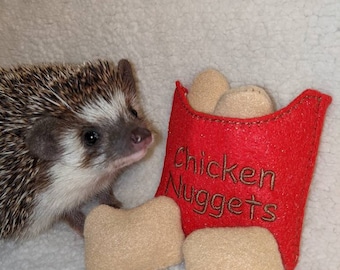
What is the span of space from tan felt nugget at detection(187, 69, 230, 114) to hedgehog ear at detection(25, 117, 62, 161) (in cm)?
48

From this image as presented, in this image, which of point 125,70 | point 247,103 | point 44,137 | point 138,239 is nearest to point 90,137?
point 44,137

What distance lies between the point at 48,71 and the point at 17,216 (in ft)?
1.82

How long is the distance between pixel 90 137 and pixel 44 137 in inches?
6.4

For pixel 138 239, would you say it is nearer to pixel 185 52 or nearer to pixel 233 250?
pixel 233 250

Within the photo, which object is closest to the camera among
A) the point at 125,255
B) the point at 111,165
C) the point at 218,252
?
the point at 218,252

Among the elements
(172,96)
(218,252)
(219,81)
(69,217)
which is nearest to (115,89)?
(172,96)

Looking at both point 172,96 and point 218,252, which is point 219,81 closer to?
point 172,96

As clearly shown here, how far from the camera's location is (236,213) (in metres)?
1.65

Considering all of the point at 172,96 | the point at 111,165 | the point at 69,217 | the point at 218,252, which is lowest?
the point at 69,217

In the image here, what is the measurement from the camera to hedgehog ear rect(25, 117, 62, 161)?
1812mm

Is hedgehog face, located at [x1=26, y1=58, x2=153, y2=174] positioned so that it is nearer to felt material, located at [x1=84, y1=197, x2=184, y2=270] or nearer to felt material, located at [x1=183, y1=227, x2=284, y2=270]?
felt material, located at [x1=84, y1=197, x2=184, y2=270]

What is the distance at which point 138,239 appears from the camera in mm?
1704

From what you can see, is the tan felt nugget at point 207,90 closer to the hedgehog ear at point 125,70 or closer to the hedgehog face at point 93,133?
the hedgehog face at point 93,133

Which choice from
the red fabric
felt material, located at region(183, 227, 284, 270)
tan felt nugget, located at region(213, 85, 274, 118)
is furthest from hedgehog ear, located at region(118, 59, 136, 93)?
felt material, located at region(183, 227, 284, 270)
